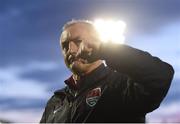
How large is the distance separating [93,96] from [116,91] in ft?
0.76

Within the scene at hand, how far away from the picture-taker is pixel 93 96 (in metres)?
3.96

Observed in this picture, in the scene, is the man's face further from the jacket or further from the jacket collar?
the jacket

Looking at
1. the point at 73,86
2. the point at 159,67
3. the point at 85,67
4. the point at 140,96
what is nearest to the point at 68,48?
the point at 85,67

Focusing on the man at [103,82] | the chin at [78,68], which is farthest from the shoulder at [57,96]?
the chin at [78,68]

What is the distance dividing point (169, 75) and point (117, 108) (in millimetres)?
745

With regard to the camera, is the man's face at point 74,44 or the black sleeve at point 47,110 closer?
the man's face at point 74,44

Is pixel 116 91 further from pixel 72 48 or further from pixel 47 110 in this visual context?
pixel 47 110

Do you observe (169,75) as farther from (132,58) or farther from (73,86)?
(73,86)

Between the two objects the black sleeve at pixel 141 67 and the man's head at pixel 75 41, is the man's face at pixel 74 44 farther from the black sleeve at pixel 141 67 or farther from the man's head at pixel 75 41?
the black sleeve at pixel 141 67

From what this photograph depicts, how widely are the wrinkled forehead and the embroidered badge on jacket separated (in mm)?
505

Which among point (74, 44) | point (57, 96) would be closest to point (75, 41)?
point (74, 44)

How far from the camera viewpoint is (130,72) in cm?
305

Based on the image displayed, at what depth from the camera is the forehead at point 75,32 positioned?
3860mm

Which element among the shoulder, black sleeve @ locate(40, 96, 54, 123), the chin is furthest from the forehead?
black sleeve @ locate(40, 96, 54, 123)
